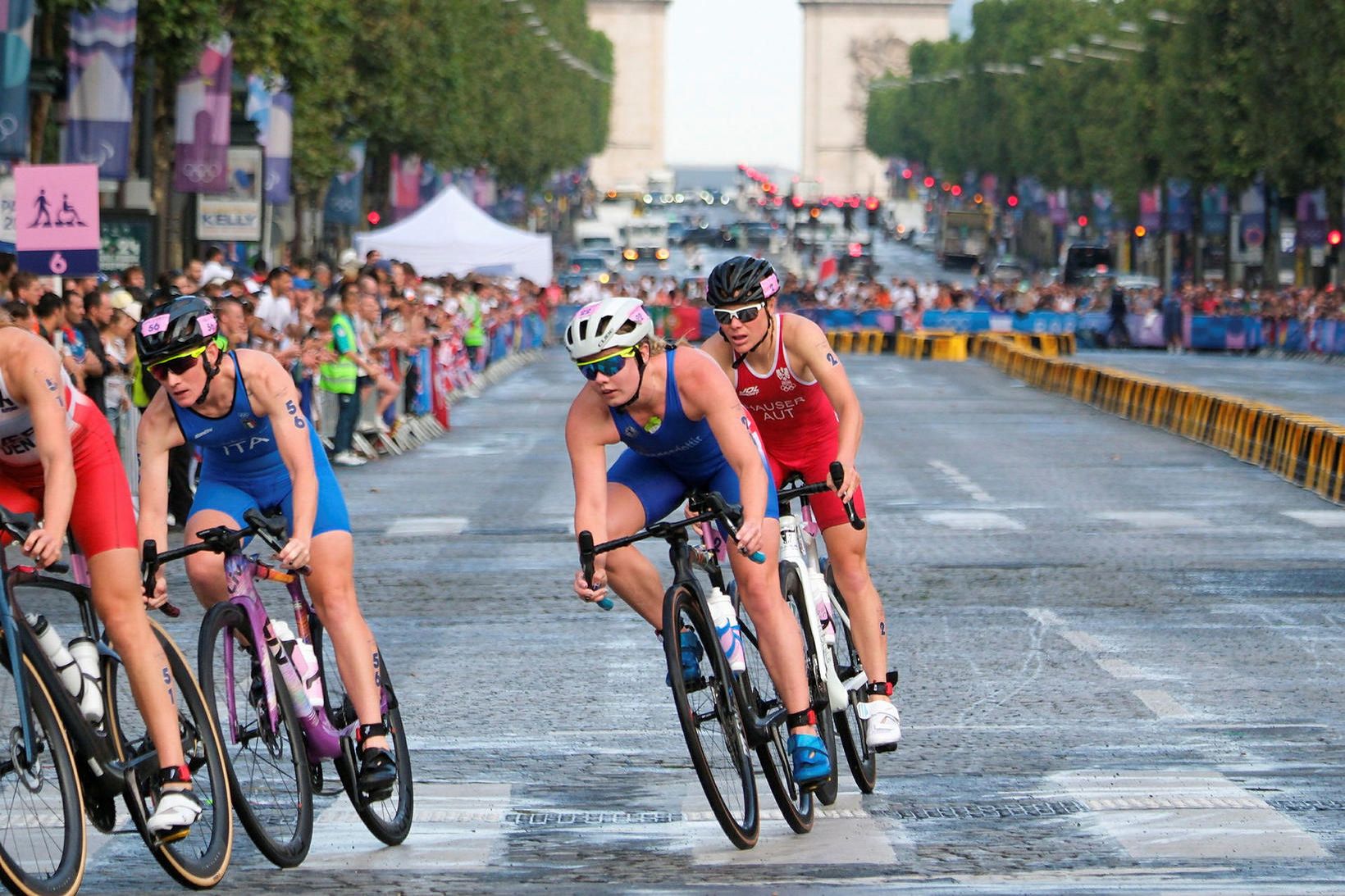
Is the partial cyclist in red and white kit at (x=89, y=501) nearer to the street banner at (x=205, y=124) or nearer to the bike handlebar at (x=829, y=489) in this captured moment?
the bike handlebar at (x=829, y=489)

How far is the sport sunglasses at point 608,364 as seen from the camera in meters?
7.61

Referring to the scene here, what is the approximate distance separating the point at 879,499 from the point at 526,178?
80.7 metres

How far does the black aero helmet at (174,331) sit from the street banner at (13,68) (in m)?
17.5

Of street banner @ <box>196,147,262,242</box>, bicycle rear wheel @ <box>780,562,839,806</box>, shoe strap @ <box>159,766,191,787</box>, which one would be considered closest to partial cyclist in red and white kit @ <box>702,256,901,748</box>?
bicycle rear wheel @ <box>780,562,839,806</box>

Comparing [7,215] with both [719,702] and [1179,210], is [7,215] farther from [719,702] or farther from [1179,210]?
[1179,210]

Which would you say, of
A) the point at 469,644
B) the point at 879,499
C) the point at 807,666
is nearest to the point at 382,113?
the point at 879,499

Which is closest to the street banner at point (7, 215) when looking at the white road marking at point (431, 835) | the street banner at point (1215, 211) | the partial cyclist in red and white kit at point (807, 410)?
the partial cyclist in red and white kit at point (807, 410)

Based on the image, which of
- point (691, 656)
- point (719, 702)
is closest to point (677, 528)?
point (691, 656)

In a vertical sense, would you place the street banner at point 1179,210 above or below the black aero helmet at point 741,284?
below

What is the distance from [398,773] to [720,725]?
100cm

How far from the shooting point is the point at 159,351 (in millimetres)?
7363

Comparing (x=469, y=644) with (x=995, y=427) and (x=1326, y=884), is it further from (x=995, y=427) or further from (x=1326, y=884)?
(x=995, y=427)

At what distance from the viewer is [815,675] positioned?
8.52 meters

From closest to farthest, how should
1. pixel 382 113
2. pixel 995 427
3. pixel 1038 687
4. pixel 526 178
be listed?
pixel 1038 687 → pixel 995 427 → pixel 382 113 → pixel 526 178
